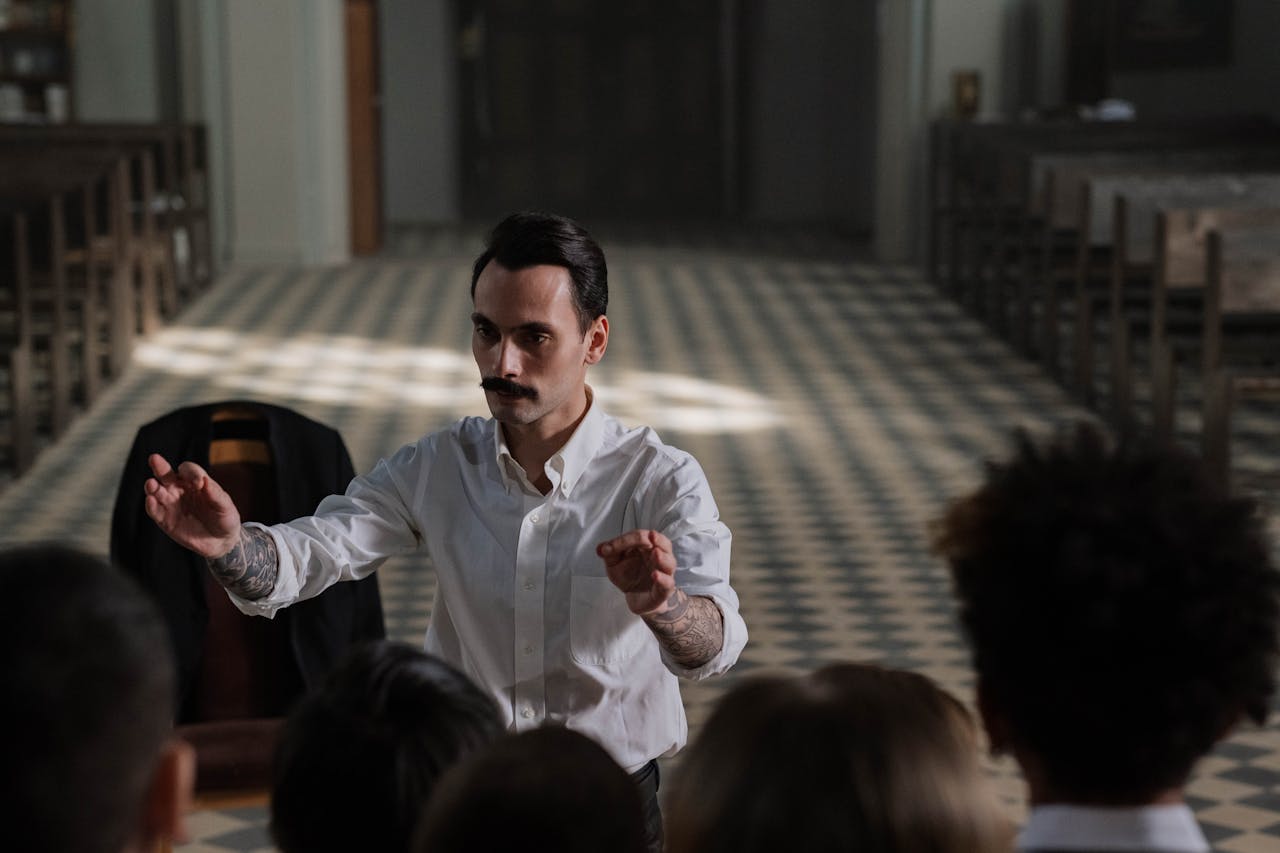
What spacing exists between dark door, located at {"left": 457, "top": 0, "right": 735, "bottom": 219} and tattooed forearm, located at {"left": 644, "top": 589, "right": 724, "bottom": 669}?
50.7ft

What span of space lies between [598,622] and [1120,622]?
1.24 meters

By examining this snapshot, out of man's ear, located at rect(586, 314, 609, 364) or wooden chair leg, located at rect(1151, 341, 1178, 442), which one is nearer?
man's ear, located at rect(586, 314, 609, 364)

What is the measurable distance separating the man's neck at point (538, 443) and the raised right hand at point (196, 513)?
44cm

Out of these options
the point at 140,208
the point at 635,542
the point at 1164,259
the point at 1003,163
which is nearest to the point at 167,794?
the point at 635,542

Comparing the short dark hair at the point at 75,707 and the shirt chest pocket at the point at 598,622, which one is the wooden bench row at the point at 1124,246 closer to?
the shirt chest pocket at the point at 598,622

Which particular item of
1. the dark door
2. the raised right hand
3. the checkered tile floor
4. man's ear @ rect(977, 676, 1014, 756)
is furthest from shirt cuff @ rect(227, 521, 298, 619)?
the dark door

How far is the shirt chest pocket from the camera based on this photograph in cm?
252

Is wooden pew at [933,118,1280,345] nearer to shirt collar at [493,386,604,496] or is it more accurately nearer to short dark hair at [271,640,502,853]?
shirt collar at [493,386,604,496]

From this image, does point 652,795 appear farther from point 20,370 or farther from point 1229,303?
point 20,370

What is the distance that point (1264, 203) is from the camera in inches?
347

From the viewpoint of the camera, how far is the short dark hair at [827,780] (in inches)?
52.7

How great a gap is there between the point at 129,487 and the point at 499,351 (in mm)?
1297

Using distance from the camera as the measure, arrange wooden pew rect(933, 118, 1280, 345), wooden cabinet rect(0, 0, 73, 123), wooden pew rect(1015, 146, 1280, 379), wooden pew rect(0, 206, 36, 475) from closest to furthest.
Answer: wooden pew rect(0, 206, 36, 475) → wooden pew rect(1015, 146, 1280, 379) → wooden pew rect(933, 118, 1280, 345) → wooden cabinet rect(0, 0, 73, 123)

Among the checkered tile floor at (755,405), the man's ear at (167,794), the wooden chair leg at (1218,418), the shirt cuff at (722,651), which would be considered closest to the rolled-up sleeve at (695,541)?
the shirt cuff at (722,651)
